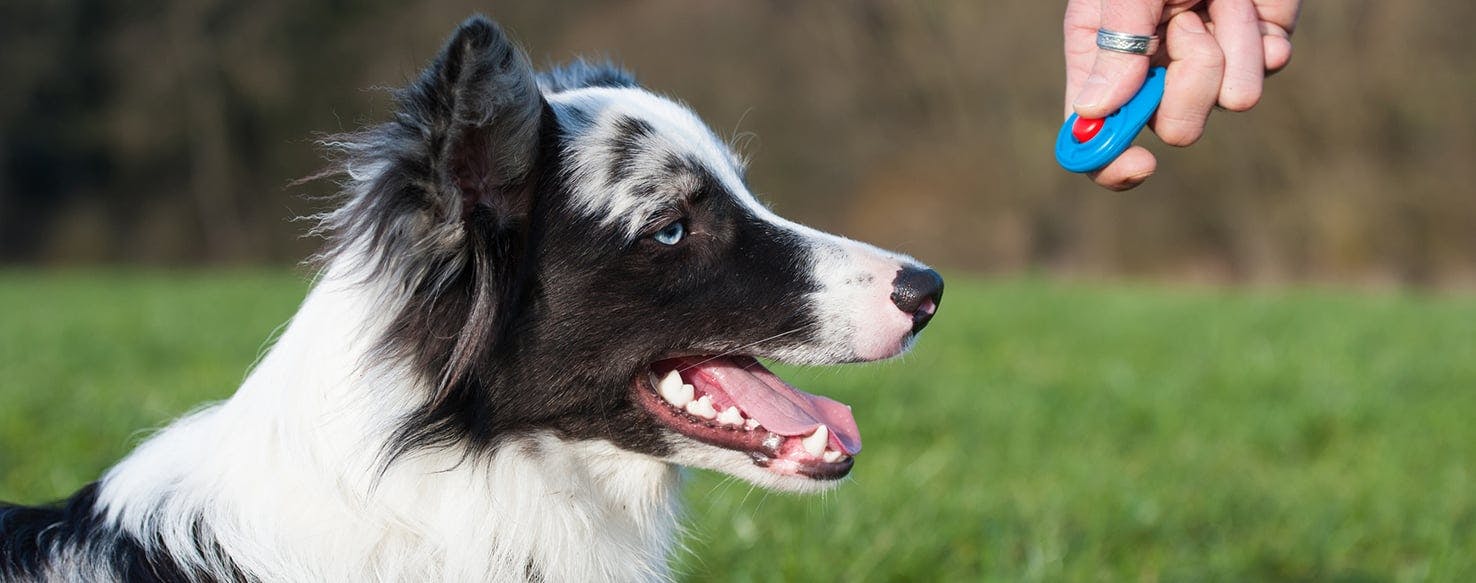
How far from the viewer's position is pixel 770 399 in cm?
305

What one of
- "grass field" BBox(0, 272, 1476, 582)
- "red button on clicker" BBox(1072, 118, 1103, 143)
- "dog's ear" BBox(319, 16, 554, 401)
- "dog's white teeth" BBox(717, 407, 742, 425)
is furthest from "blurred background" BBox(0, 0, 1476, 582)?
"red button on clicker" BBox(1072, 118, 1103, 143)

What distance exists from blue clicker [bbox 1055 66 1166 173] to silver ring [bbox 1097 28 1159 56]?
0.36 feet

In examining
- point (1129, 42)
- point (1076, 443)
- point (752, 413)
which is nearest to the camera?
point (1129, 42)

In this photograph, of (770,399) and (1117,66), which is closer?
(1117,66)

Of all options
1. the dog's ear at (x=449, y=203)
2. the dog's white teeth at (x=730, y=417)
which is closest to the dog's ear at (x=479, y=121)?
the dog's ear at (x=449, y=203)

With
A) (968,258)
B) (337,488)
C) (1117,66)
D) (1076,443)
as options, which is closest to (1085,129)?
(1117,66)

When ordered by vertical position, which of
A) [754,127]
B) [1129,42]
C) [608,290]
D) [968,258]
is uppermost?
[1129,42]

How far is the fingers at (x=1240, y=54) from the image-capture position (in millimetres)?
2873

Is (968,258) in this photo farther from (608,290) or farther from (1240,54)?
(608,290)

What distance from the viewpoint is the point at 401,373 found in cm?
274

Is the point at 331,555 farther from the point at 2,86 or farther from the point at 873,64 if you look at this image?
the point at 2,86

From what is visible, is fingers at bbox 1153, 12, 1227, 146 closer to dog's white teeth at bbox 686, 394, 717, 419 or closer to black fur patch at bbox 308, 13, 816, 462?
black fur patch at bbox 308, 13, 816, 462

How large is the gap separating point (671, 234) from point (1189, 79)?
4.00ft

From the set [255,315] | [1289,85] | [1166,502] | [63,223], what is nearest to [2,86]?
[63,223]
